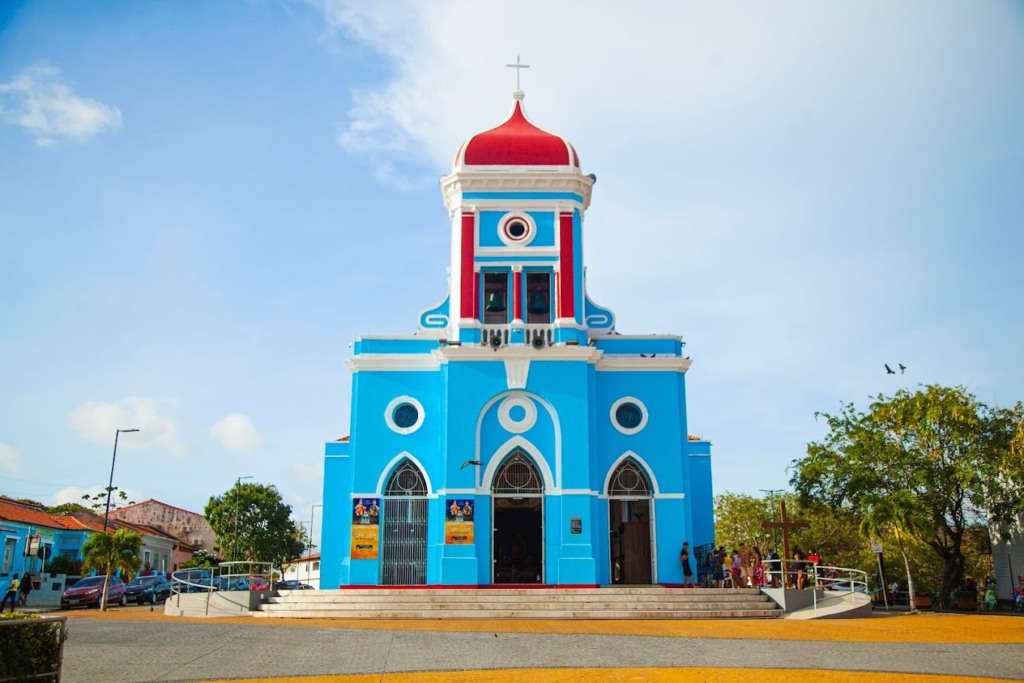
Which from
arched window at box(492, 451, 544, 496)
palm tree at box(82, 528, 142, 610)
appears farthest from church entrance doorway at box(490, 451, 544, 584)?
palm tree at box(82, 528, 142, 610)

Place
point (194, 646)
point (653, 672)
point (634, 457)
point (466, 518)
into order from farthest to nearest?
point (634, 457), point (466, 518), point (194, 646), point (653, 672)

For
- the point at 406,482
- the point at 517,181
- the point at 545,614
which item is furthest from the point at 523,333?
the point at 545,614

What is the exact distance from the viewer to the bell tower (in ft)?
93.9

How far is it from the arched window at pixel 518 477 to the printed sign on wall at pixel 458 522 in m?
1.18

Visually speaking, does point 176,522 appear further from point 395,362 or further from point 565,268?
point 565,268

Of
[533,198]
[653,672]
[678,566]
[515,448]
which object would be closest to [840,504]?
[678,566]

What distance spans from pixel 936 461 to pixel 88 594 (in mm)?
28790

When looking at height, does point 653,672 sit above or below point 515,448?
below

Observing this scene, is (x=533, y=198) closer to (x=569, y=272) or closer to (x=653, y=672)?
(x=569, y=272)

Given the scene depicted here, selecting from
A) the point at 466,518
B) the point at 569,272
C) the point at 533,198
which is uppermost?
the point at 533,198

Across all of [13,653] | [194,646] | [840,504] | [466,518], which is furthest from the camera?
[840,504]

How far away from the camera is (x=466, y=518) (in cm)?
2602

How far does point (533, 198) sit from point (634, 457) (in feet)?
28.0

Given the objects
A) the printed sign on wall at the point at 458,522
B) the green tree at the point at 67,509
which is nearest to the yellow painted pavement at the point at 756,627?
the printed sign on wall at the point at 458,522
